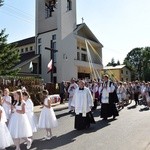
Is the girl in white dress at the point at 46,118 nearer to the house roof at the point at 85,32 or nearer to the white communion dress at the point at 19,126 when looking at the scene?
the white communion dress at the point at 19,126

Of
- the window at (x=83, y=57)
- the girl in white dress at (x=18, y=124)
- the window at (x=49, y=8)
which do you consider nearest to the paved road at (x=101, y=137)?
the girl in white dress at (x=18, y=124)

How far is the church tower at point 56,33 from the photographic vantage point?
39.4 m

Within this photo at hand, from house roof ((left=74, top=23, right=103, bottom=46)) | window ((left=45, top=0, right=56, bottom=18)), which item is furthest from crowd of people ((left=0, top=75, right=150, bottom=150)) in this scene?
house roof ((left=74, top=23, right=103, bottom=46))

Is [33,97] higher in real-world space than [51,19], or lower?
lower

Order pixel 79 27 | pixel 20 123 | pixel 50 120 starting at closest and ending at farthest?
pixel 20 123 < pixel 50 120 < pixel 79 27

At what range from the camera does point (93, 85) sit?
72.8 feet

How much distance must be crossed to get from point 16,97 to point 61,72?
3029cm

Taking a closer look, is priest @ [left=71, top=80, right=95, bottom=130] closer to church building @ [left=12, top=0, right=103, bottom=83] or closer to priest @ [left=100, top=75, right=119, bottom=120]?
priest @ [left=100, top=75, right=119, bottom=120]

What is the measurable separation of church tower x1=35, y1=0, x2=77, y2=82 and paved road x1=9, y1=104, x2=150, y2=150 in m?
25.8

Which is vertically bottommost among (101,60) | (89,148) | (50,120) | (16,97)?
(89,148)

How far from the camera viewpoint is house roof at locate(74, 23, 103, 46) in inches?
1665

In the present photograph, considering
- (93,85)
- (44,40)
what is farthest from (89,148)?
(44,40)

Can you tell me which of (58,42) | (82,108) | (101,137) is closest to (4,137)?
(101,137)

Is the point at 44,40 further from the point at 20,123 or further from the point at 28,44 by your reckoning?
the point at 20,123
